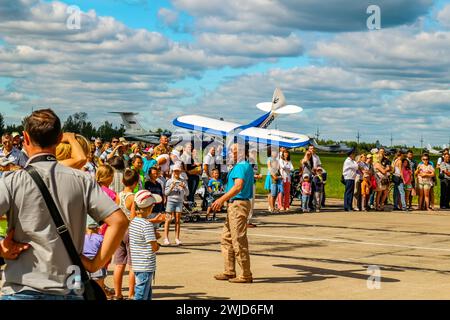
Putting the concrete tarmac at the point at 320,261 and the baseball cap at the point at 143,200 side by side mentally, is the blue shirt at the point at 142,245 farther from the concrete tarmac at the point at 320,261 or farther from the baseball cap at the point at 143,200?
the concrete tarmac at the point at 320,261

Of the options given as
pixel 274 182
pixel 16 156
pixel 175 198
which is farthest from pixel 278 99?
pixel 175 198

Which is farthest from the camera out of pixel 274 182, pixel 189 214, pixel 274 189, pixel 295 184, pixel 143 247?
pixel 295 184

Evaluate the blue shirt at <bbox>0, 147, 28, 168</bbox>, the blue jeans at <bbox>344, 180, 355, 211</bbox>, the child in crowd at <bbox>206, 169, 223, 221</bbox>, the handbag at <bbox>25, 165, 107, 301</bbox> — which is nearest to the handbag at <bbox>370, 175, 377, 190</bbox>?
the blue jeans at <bbox>344, 180, 355, 211</bbox>

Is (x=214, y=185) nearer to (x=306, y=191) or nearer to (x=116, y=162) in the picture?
(x=306, y=191)

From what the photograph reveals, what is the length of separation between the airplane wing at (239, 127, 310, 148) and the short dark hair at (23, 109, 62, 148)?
2643 cm

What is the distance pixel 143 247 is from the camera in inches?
306

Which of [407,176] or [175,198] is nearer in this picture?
[175,198]

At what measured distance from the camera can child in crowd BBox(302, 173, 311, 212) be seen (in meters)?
23.0

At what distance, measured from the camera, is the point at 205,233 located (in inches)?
653

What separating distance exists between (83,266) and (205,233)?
41.6 feet

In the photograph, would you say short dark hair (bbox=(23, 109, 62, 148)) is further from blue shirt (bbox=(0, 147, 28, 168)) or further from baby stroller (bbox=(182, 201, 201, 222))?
baby stroller (bbox=(182, 201, 201, 222))

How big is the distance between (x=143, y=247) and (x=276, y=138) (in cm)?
2695

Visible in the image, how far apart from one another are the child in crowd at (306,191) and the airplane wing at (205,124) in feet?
39.6
